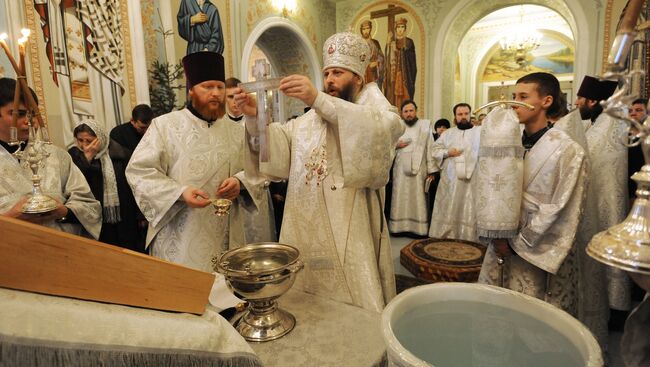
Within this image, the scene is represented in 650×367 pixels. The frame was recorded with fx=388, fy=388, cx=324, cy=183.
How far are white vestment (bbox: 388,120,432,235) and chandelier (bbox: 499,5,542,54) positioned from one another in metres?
8.71

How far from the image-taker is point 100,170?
356cm

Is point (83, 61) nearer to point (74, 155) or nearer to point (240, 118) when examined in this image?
point (74, 155)

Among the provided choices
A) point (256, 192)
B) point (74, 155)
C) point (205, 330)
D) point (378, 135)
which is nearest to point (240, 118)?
point (74, 155)

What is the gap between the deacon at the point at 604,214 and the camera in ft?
9.05

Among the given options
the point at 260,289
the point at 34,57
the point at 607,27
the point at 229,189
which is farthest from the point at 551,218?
the point at 607,27

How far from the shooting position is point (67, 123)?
4.15m

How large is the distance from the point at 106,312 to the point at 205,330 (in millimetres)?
230

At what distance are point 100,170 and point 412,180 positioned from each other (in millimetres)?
4844

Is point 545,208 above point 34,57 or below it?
below

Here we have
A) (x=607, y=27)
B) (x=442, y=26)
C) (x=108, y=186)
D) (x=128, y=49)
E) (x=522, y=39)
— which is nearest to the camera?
(x=108, y=186)

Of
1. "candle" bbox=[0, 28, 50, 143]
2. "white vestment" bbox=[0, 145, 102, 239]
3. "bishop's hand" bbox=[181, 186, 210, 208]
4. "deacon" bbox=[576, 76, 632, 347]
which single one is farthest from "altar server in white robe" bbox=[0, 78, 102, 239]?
"deacon" bbox=[576, 76, 632, 347]

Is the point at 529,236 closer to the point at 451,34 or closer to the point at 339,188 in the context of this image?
the point at 339,188

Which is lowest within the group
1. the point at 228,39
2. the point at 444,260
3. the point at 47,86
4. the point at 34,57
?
the point at 444,260

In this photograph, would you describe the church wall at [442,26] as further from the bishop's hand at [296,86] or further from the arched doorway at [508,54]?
the bishop's hand at [296,86]
